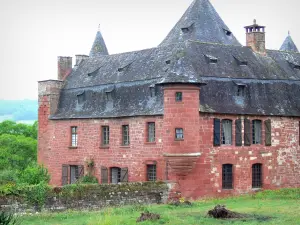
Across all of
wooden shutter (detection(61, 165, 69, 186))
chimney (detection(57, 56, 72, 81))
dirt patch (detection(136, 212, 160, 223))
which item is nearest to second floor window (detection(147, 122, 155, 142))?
wooden shutter (detection(61, 165, 69, 186))

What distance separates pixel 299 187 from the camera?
40.9 m

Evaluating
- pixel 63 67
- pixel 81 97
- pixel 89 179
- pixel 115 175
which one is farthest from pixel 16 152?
pixel 115 175

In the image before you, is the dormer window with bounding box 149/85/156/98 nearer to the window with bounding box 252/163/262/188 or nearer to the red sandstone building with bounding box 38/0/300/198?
the red sandstone building with bounding box 38/0/300/198

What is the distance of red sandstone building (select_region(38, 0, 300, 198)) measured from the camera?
36406 mm

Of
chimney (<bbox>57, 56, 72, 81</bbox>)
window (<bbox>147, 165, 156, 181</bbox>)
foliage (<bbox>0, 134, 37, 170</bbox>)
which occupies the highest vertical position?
chimney (<bbox>57, 56, 72, 81</bbox>)

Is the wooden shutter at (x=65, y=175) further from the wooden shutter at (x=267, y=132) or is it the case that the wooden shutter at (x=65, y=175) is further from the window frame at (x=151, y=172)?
the wooden shutter at (x=267, y=132)

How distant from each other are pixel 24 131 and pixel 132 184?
43.3 m

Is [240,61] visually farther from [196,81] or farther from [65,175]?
[65,175]

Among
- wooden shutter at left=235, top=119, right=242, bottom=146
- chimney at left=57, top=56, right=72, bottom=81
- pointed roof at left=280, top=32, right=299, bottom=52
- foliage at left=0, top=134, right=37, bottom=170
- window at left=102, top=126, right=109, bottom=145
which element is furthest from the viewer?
foliage at left=0, top=134, right=37, bottom=170

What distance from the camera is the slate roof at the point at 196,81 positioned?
38219 mm

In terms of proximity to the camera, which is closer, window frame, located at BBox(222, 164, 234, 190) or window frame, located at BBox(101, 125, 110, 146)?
window frame, located at BBox(222, 164, 234, 190)

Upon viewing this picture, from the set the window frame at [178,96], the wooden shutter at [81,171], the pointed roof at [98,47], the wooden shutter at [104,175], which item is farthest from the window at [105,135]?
the pointed roof at [98,47]

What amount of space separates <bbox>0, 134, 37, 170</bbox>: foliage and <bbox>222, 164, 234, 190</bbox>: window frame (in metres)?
31.6

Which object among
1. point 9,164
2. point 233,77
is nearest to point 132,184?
point 233,77
